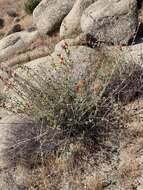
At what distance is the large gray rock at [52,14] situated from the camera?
9922mm

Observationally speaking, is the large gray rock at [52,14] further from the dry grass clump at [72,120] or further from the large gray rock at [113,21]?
the dry grass clump at [72,120]

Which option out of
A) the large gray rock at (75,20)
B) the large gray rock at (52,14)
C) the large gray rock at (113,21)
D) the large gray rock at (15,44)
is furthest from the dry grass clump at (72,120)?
the large gray rock at (15,44)

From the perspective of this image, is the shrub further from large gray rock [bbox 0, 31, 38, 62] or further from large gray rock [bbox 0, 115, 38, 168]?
large gray rock [bbox 0, 115, 38, 168]

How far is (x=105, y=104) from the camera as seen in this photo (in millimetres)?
5324

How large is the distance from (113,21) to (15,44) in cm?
399

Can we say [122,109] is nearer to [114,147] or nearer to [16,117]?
[114,147]

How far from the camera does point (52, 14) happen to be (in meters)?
10.0

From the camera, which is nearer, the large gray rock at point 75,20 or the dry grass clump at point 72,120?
the dry grass clump at point 72,120

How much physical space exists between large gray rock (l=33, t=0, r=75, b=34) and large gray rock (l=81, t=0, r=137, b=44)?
7.07 ft

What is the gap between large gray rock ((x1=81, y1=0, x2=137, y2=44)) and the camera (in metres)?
7.17

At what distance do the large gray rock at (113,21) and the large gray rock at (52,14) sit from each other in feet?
7.07

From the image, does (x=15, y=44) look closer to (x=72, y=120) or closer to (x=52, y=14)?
(x=52, y=14)

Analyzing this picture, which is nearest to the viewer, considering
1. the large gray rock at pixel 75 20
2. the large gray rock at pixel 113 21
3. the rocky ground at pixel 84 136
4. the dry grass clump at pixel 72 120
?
the rocky ground at pixel 84 136

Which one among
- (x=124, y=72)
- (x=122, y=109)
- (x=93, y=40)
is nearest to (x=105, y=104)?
(x=122, y=109)
